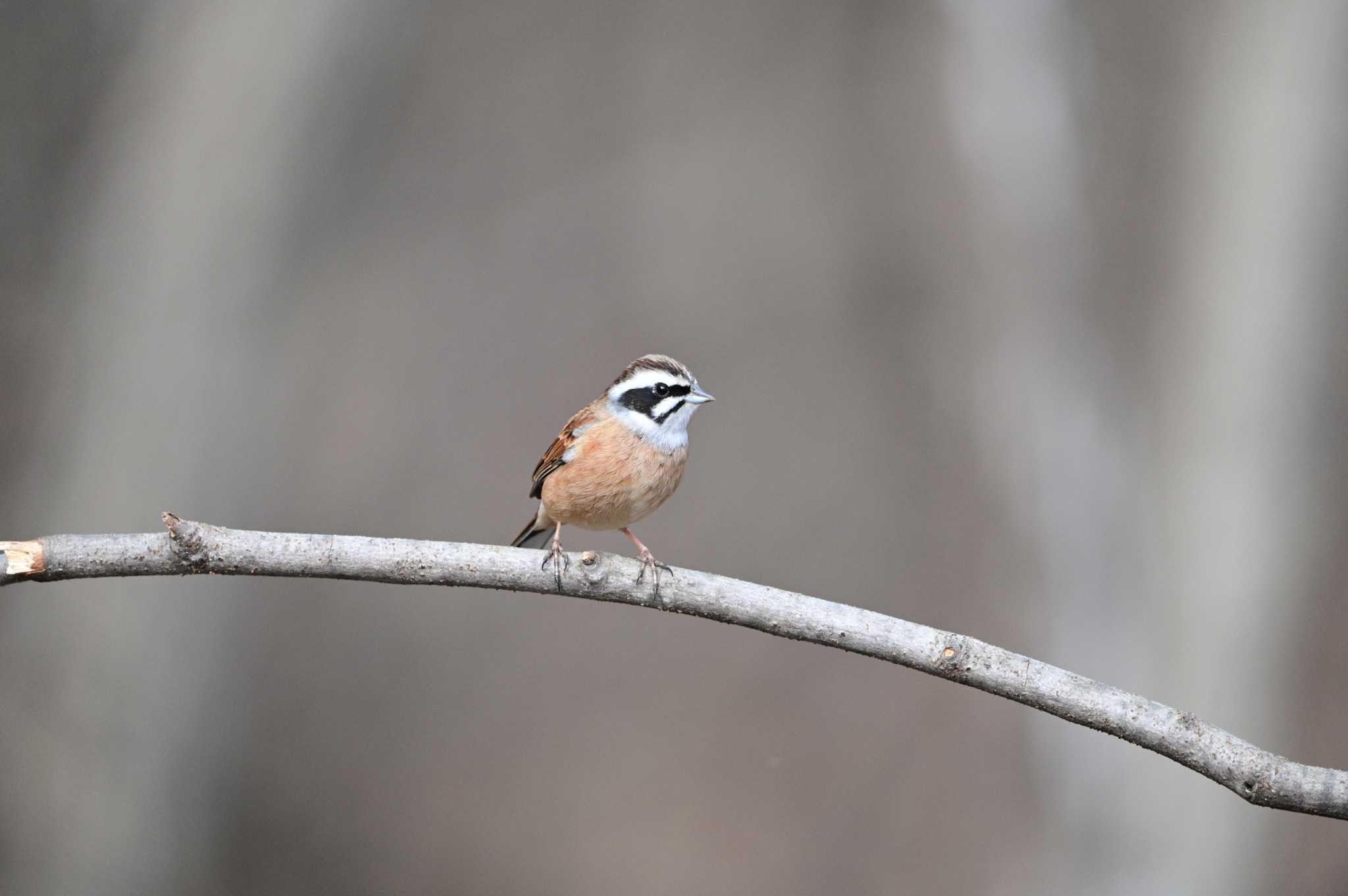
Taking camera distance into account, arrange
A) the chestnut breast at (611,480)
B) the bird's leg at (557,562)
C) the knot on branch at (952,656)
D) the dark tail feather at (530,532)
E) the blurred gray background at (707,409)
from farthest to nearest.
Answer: the blurred gray background at (707,409) → the dark tail feather at (530,532) → the chestnut breast at (611,480) → the bird's leg at (557,562) → the knot on branch at (952,656)

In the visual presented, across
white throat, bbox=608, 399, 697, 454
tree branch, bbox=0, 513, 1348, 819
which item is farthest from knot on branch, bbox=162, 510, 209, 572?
white throat, bbox=608, 399, 697, 454

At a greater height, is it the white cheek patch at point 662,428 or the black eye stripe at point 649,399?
the black eye stripe at point 649,399

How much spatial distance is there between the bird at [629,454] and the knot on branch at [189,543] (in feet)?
3.22

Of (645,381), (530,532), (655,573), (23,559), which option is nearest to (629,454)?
(645,381)

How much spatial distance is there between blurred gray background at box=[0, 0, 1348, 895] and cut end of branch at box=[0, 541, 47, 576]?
3.36m

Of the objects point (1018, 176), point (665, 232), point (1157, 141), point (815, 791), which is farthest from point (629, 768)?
point (1157, 141)

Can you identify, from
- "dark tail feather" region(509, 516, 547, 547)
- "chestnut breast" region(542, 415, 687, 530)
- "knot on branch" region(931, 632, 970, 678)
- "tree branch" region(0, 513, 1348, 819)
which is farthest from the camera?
"dark tail feather" region(509, 516, 547, 547)

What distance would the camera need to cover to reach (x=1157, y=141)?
6391 mm

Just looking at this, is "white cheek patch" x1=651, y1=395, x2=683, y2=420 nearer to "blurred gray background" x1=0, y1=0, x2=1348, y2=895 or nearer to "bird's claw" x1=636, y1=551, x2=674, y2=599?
"bird's claw" x1=636, y1=551, x2=674, y2=599

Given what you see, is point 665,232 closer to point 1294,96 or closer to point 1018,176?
point 1018,176

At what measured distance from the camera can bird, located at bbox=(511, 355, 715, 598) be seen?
9.38 feet

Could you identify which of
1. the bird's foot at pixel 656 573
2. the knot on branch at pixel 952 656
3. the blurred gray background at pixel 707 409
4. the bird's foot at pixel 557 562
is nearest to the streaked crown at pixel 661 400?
the bird's foot at pixel 656 573

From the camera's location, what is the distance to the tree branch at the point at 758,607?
2.07 m

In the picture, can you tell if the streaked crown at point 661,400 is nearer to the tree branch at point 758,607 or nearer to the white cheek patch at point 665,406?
the white cheek patch at point 665,406
